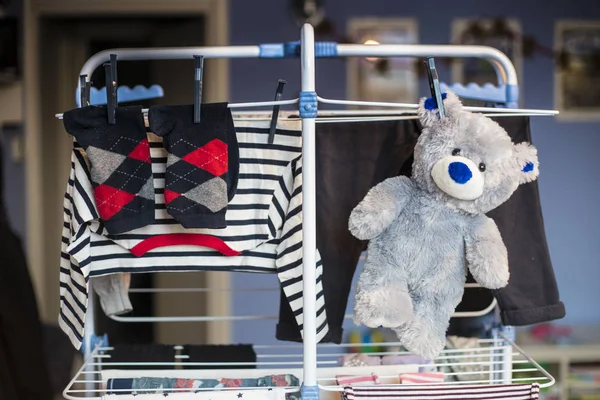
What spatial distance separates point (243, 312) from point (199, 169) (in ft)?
6.03

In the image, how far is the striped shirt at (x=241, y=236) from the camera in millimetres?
1253

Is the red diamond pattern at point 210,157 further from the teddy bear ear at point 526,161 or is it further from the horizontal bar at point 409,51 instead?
the teddy bear ear at point 526,161

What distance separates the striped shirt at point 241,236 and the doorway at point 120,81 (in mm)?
1640

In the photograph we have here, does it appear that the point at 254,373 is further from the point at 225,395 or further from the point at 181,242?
the point at 181,242

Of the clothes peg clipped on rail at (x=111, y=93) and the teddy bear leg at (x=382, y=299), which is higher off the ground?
the clothes peg clipped on rail at (x=111, y=93)

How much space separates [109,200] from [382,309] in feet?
1.67

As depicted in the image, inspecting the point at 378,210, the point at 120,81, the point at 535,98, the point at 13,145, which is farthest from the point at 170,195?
the point at 120,81

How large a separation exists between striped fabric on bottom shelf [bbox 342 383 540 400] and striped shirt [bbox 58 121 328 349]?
0.58ft

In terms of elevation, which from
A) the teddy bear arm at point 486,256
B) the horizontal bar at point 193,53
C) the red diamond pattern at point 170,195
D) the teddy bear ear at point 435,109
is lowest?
the teddy bear arm at point 486,256

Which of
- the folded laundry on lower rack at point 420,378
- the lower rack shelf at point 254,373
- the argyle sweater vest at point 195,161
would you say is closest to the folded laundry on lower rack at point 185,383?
the lower rack shelf at point 254,373

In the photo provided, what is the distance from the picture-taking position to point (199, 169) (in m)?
1.14

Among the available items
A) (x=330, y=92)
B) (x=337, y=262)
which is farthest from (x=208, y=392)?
(x=330, y=92)

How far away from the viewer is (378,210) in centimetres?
117

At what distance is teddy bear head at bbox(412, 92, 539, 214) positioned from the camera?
3.66 ft
